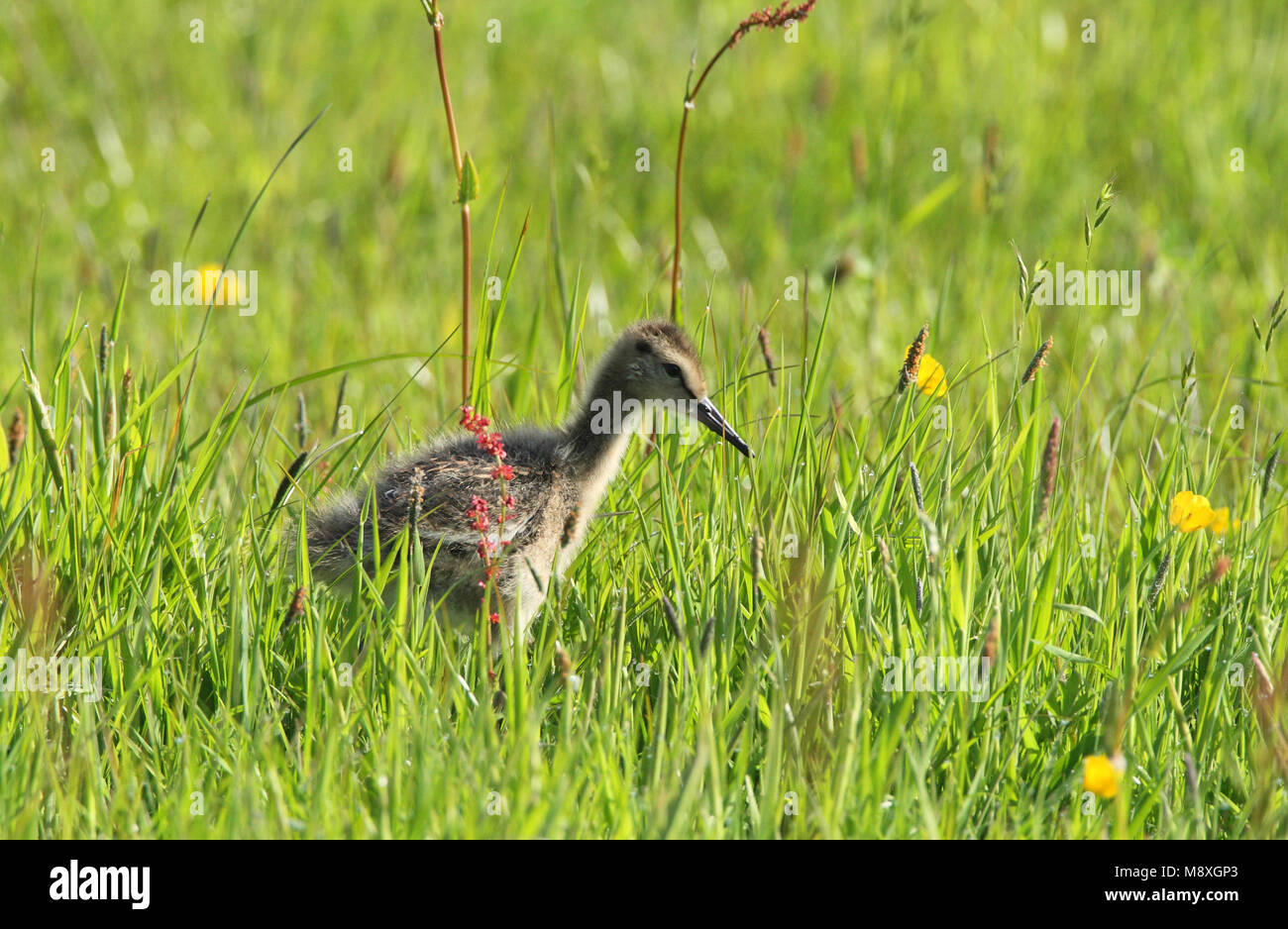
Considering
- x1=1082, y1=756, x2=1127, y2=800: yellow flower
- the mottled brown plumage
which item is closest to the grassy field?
x1=1082, y1=756, x2=1127, y2=800: yellow flower

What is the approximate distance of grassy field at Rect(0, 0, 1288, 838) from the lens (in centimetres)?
305

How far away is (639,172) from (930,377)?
15.2ft

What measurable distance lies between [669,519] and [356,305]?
3.81m

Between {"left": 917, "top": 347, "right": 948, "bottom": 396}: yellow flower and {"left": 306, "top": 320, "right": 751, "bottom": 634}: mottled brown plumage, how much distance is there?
0.58 meters

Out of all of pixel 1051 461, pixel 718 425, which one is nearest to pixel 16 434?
pixel 718 425

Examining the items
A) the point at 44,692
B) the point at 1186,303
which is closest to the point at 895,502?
the point at 44,692

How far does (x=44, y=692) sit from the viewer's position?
10.7 feet

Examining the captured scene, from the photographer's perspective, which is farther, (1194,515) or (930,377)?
(930,377)

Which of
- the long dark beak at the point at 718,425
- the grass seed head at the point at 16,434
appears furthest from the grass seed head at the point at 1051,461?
the grass seed head at the point at 16,434

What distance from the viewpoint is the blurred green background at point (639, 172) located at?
260 inches

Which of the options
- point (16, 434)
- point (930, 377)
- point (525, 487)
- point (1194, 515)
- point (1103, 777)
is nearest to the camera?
point (1103, 777)

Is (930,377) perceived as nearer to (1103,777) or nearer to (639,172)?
(1103,777)

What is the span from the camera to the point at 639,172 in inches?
324
